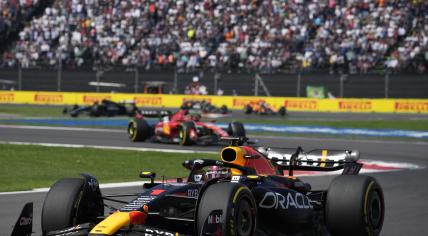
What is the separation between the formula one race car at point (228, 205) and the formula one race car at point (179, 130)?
14.7 meters

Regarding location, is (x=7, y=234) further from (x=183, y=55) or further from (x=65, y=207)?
(x=183, y=55)

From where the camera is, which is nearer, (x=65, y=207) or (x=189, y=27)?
(x=65, y=207)

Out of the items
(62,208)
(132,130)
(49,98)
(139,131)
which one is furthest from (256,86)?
(62,208)

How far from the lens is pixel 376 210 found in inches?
376

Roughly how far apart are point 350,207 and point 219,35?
3875cm

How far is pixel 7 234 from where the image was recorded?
955 cm

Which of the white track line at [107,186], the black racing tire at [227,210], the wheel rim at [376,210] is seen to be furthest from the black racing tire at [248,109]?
the black racing tire at [227,210]

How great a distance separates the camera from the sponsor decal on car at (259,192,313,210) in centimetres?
866

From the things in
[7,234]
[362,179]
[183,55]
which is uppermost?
Result: [183,55]

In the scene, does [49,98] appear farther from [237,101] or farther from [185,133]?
[185,133]

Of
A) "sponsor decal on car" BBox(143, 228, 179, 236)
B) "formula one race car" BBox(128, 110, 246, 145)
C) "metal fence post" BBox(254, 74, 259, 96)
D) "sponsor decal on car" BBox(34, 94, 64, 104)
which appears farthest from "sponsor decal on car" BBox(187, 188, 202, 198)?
"sponsor decal on car" BBox(34, 94, 64, 104)

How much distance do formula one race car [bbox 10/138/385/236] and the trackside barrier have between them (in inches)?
1325

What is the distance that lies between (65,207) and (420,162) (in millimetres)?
13783

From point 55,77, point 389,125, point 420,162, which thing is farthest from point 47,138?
point 55,77
